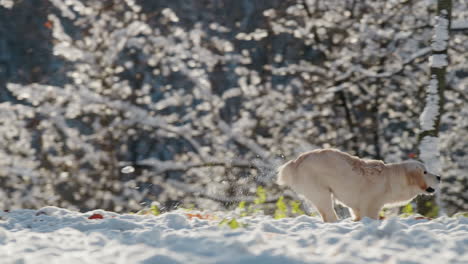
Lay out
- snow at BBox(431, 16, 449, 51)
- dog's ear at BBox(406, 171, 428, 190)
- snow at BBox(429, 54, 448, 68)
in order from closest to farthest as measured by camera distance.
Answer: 1. dog's ear at BBox(406, 171, 428, 190)
2. snow at BBox(429, 54, 448, 68)
3. snow at BBox(431, 16, 449, 51)

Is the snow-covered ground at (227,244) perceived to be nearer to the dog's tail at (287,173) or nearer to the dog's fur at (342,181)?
the dog's fur at (342,181)

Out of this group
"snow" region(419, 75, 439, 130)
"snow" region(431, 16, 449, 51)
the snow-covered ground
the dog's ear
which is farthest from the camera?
"snow" region(431, 16, 449, 51)

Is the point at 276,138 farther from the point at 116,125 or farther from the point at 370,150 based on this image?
the point at 116,125

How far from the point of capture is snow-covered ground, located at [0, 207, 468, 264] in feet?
11.6

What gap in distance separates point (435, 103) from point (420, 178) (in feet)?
7.60

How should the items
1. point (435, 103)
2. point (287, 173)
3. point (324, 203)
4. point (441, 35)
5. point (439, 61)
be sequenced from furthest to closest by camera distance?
1. point (441, 35)
2. point (439, 61)
3. point (435, 103)
4. point (287, 173)
5. point (324, 203)

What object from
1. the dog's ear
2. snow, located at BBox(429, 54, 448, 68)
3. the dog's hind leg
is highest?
snow, located at BBox(429, 54, 448, 68)

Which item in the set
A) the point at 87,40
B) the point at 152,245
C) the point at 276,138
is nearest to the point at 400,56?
the point at 276,138

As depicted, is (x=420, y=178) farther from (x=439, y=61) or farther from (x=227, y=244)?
(x=227, y=244)

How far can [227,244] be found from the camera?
3830mm

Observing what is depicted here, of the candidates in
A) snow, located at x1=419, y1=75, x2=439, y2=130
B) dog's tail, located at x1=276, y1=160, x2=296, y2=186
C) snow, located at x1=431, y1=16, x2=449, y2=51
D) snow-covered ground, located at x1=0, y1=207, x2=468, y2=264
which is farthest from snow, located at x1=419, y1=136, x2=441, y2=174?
snow-covered ground, located at x1=0, y1=207, x2=468, y2=264

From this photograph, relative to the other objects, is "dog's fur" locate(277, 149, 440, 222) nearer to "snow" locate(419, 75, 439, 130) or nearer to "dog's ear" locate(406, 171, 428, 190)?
"dog's ear" locate(406, 171, 428, 190)

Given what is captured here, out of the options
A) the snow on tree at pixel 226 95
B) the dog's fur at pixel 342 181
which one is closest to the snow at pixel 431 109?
the dog's fur at pixel 342 181

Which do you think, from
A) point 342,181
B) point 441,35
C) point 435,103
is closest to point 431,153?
point 435,103
